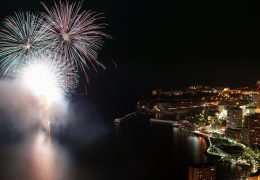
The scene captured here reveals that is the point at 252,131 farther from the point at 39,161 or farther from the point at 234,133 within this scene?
the point at 39,161

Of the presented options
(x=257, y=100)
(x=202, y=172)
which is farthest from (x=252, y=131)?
(x=202, y=172)

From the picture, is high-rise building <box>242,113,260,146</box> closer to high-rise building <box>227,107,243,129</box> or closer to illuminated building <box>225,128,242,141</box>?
illuminated building <box>225,128,242,141</box>

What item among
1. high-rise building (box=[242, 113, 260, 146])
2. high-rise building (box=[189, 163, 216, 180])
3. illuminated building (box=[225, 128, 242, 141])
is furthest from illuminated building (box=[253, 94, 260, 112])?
high-rise building (box=[189, 163, 216, 180])

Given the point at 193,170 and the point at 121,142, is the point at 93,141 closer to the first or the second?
the point at 121,142

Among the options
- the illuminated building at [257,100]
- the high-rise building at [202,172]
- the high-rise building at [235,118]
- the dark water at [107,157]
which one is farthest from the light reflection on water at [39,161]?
the illuminated building at [257,100]

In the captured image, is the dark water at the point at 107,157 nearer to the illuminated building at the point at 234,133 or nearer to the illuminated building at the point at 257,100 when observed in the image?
the illuminated building at the point at 234,133

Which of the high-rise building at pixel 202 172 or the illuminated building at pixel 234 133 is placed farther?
the illuminated building at pixel 234 133

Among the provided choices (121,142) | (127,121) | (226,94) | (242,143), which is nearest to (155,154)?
(121,142)
